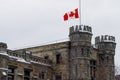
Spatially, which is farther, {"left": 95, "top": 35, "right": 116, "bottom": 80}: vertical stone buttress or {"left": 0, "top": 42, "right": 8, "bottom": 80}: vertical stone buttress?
{"left": 95, "top": 35, "right": 116, "bottom": 80}: vertical stone buttress

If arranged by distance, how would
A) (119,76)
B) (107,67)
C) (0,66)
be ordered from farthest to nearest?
(119,76)
(107,67)
(0,66)

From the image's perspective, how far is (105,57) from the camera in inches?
2330

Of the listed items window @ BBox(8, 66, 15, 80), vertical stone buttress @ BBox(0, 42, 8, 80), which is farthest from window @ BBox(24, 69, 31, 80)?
vertical stone buttress @ BBox(0, 42, 8, 80)

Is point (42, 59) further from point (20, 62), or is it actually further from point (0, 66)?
point (0, 66)

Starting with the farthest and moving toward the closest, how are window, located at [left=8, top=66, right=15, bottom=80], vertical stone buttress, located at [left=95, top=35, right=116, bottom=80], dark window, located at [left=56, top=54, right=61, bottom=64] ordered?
1. vertical stone buttress, located at [left=95, top=35, right=116, bottom=80]
2. dark window, located at [left=56, top=54, right=61, bottom=64]
3. window, located at [left=8, top=66, right=15, bottom=80]

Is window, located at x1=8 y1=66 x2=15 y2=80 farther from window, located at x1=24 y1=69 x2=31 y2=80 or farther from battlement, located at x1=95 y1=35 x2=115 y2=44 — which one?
battlement, located at x1=95 y1=35 x2=115 y2=44

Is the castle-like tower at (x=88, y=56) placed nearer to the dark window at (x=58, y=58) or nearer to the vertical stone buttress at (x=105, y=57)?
the vertical stone buttress at (x=105, y=57)

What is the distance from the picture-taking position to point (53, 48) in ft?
188

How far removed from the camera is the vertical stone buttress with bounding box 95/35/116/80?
58.9 meters

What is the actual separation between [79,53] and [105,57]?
612 cm

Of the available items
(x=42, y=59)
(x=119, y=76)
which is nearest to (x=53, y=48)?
(x=42, y=59)

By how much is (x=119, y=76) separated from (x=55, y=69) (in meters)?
23.7

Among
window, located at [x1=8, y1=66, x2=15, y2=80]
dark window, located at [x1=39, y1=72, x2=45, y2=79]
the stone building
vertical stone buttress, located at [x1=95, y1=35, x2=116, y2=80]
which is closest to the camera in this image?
window, located at [x1=8, y1=66, x2=15, y2=80]

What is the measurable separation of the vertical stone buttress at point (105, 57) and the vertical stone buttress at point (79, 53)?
4091 mm
